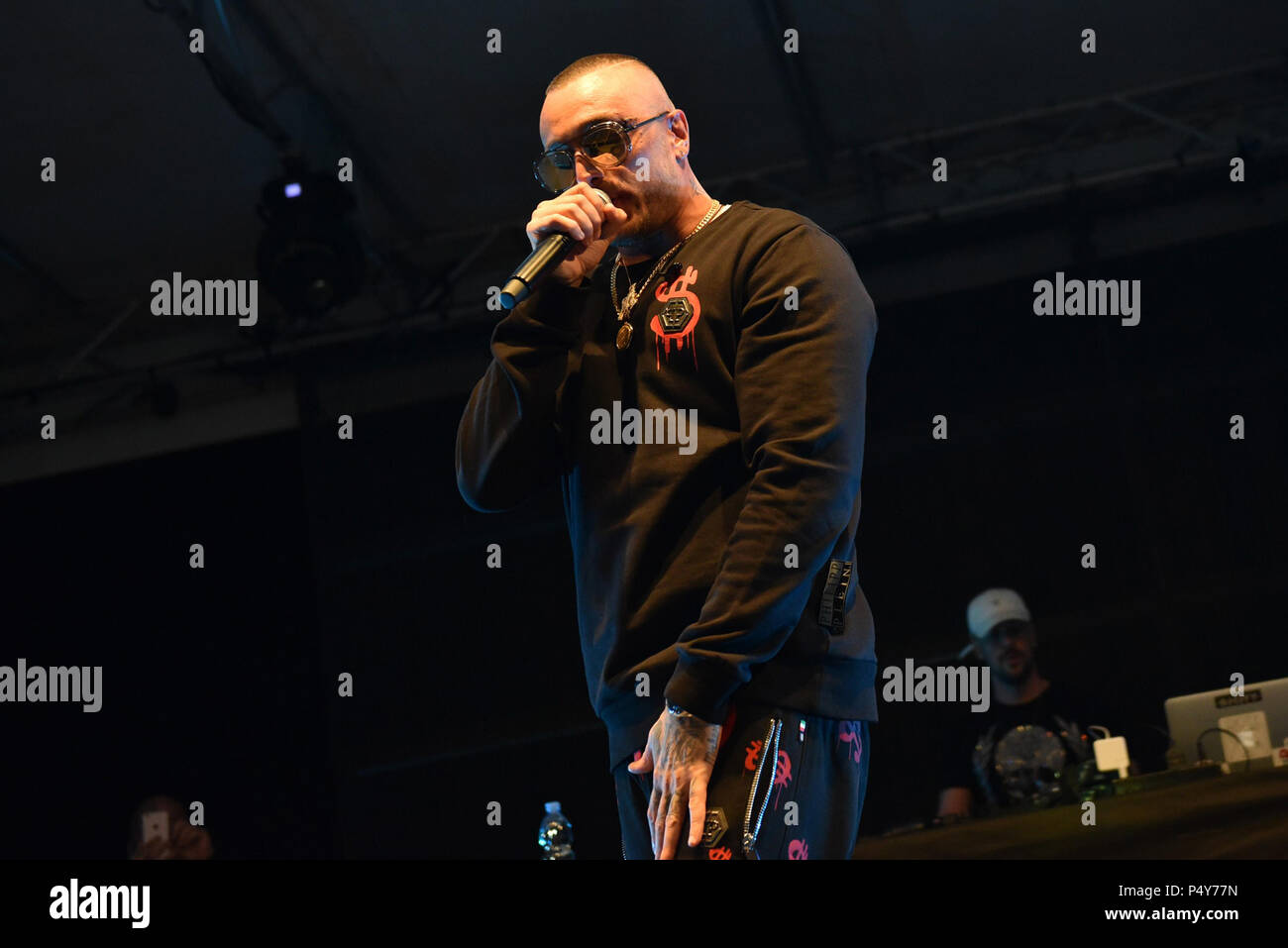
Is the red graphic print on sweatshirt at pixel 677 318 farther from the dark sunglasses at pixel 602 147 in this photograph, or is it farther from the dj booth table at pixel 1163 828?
the dj booth table at pixel 1163 828

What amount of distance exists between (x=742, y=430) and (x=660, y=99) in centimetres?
48

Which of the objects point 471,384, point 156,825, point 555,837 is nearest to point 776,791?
point 555,837

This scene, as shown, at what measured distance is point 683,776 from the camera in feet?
4.20

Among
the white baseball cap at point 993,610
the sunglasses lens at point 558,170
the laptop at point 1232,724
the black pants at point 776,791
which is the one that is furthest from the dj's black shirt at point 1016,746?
the sunglasses lens at point 558,170

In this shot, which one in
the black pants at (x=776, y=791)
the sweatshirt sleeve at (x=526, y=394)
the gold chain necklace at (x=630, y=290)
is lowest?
the black pants at (x=776, y=791)

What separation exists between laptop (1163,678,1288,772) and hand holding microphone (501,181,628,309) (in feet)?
8.72

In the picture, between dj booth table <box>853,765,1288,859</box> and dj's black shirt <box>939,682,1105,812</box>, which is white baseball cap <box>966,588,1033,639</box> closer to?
dj's black shirt <box>939,682,1105,812</box>

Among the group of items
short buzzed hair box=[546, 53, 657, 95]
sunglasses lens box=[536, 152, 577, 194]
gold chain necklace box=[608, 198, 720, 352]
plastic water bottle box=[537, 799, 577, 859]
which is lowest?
plastic water bottle box=[537, 799, 577, 859]

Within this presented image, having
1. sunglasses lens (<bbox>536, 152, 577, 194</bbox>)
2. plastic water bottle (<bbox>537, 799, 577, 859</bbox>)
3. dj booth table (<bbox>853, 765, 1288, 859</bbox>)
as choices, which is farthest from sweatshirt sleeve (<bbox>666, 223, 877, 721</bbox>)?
plastic water bottle (<bbox>537, 799, 577, 859</bbox>)

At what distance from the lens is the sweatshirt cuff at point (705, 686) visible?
4.14 feet

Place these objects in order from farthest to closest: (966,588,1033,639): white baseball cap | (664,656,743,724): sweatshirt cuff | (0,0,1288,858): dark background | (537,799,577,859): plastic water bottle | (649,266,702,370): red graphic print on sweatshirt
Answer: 1. (0,0,1288,858): dark background
2. (537,799,577,859): plastic water bottle
3. (966,588,1033,639): white baseball cap
4. (649,266,702,370): red graphic print on sweatshirt
5. (664,656,743,724): sweatshirt cuff

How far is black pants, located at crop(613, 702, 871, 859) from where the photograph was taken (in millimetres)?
1274

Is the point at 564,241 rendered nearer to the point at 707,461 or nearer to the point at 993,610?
the point at 707,461
